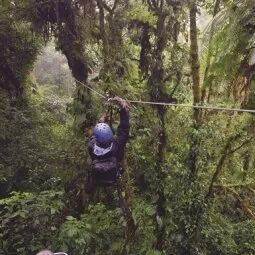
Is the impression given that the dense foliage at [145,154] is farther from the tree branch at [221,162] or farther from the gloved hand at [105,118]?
the gloved hand at [105,118]

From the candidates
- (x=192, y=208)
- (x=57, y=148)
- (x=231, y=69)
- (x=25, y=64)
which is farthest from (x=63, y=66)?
(x=231, y=69)

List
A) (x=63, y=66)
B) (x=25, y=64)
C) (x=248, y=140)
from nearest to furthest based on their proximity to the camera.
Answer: (x=248, y=140) < (x=25, y=64) < (x=63, y=66)

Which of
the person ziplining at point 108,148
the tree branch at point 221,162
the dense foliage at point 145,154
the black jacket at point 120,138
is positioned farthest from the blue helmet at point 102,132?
the tree branch at point 221,162

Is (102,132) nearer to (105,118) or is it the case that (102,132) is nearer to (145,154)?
(105,118)

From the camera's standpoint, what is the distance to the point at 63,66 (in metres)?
20.2

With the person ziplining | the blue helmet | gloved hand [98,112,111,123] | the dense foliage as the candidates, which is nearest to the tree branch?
the dense foliage

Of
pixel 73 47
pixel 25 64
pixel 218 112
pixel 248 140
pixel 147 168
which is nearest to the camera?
pixel 248 140

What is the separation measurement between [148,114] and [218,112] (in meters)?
1.23

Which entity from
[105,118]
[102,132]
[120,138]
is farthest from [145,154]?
[102,132]

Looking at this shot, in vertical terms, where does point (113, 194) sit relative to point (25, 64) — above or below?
below

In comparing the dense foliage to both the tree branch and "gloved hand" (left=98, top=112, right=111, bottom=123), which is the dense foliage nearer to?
the tree branch

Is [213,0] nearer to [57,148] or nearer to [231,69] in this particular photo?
[231,69]

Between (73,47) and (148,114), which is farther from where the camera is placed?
(73,47)

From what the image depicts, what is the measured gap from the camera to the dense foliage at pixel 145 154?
19.1 feet
